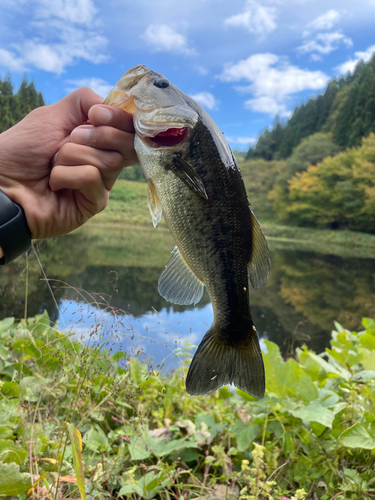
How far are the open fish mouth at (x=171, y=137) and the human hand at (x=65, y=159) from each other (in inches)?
9.0

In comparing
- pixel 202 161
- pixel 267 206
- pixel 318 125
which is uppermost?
pixel 318 125

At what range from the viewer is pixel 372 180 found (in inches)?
1321

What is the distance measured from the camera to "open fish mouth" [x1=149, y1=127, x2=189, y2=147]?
141 centimetres

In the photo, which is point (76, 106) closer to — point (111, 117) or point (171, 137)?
point (111, 117)

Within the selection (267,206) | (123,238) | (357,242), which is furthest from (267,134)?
(123,238)

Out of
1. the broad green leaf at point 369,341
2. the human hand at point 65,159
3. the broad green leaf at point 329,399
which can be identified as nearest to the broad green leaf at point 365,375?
the broad green leaf at point 329,399

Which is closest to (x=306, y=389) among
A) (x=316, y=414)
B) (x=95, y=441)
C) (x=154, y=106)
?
(x=316, y=414)

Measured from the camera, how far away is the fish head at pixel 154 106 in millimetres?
1385

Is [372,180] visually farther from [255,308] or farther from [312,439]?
[312,439]

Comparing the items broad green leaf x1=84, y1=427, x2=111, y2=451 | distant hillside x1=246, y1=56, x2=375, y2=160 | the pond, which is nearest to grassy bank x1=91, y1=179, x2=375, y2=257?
the pond

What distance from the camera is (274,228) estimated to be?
3956cm

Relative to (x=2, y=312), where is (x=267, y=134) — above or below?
→ above

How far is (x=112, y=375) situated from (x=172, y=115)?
4.46ft

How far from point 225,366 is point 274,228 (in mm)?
39686
